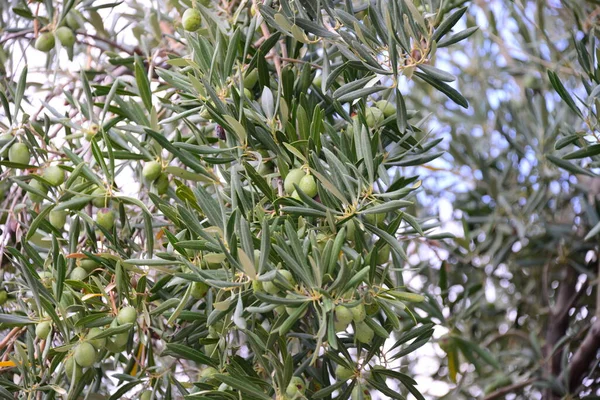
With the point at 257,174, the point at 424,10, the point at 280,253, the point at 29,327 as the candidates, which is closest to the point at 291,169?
the point at 257,174

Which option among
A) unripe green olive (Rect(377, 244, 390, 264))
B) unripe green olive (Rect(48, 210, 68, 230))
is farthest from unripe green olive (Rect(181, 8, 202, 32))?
unripe green olive (Rect(377, 244, 390, 264))

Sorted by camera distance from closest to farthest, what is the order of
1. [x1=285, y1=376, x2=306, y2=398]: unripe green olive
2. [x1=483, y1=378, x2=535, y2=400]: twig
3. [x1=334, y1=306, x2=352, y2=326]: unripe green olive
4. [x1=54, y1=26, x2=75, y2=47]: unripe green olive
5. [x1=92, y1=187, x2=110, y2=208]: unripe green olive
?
[x1=334, y1=306, x2=352, y2=326]: unripe green olive < [x1=285, y1=376, x2=306, y2=398]: unripe green olive < [x1=92, y1=187, x2=110, y2=208]: unripe green olive < [x1=54, y1=26, x2=75, y2=47]: unripe green olive < [x1=483, y1=378, x2=535, y2=400]: twig

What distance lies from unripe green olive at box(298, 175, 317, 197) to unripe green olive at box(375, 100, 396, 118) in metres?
0.18

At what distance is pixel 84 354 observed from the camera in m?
0.91

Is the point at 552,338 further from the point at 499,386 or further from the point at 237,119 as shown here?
the point at 237,119

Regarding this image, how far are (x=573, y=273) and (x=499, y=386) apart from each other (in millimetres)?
334

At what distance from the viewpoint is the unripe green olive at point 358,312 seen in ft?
2.63

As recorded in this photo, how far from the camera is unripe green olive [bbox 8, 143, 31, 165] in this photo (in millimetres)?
1041

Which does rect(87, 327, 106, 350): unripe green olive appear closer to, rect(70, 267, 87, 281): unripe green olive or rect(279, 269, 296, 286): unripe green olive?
rect(70, 267, 87, 281): unripe green olive

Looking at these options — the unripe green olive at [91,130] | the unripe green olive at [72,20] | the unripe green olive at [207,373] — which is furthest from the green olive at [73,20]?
the unripe green olive at [207,373]

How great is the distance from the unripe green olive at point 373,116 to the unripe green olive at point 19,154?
49cm

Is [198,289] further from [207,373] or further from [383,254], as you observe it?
[383,254]

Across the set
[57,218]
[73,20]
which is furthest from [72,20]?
[57,218]

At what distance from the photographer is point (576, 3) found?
4.72ft
